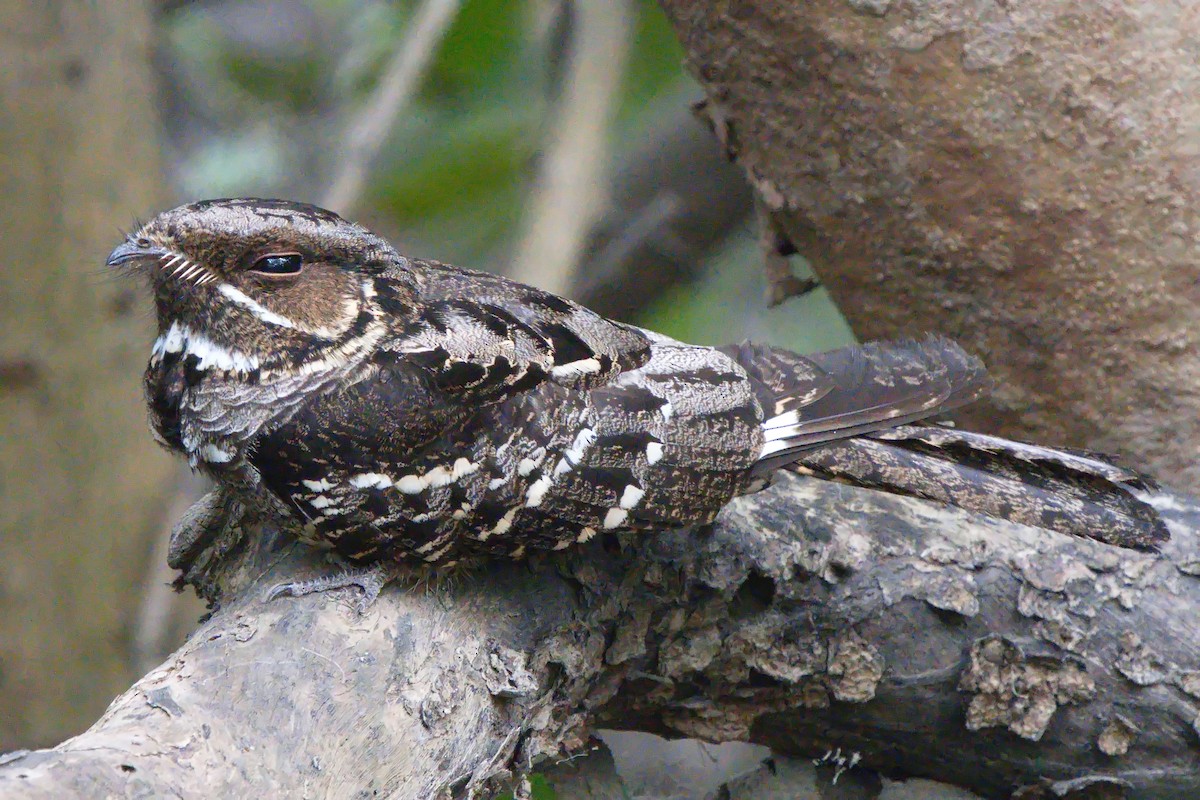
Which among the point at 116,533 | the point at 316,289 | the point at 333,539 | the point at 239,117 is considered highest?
the point at 316,289

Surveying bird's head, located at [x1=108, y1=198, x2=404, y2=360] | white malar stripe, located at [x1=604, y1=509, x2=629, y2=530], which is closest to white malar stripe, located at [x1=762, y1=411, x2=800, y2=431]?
white malar stripe, located at [x1=604, y1=509, x2=629, y2=530]

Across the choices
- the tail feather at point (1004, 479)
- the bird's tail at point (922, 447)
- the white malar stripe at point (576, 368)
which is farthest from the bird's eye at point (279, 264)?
the tail feather at point (1004, 479)

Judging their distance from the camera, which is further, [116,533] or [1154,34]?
[116,533]

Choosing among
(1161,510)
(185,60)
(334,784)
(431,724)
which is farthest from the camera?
(185,60)

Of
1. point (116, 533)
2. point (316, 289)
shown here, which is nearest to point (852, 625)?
point (316, 289)

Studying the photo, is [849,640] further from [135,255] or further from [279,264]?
[135,255]

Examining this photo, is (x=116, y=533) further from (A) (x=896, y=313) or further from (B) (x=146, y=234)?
(A) (x=896, y=313)

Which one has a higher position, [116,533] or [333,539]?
[333,539]
